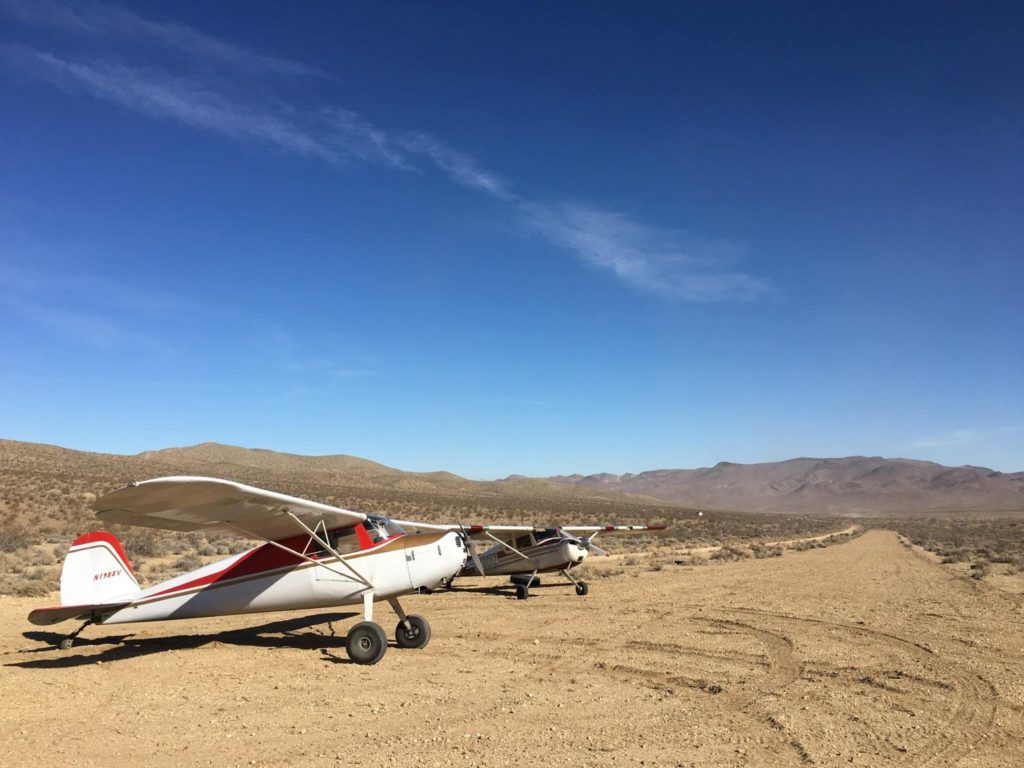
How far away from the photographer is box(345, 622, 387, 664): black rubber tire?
943cm

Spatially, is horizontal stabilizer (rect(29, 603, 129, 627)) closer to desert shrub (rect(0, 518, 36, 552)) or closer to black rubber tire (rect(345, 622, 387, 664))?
black rubber tire (rect(345, 622, 387, 664))

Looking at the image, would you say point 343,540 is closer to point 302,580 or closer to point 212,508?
point 302,580

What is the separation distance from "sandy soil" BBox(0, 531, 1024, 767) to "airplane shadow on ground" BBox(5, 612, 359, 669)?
0.23 ft

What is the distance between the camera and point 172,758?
5.76m

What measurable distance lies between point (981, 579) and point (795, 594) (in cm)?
756

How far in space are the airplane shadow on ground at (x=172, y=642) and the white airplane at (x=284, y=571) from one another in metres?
0.59

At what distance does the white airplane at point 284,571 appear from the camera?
33.8ft

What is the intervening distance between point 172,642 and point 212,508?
3979 mm

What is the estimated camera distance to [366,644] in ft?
31.3

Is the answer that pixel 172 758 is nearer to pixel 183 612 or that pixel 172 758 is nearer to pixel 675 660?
pixel 183 612

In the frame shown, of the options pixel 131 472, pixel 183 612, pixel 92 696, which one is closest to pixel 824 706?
pixel 92 696

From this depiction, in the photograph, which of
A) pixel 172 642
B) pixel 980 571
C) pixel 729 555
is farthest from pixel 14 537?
pixel 980 571

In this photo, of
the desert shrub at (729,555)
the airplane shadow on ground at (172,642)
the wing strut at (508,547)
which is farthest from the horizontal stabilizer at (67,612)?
the desert shrub at (729,555)

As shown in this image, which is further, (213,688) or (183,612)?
(183,612)
